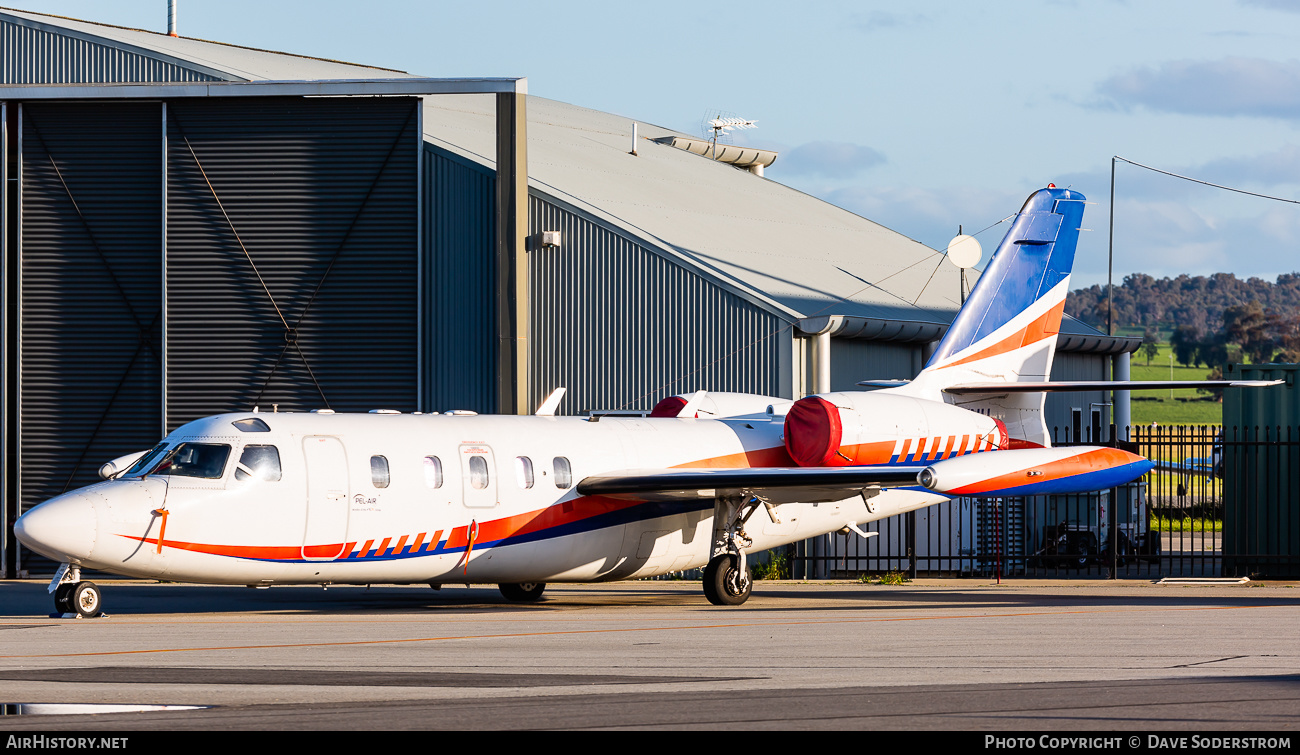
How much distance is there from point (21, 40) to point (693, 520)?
2625 centimetres

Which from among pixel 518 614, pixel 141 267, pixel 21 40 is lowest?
pixel 518 614

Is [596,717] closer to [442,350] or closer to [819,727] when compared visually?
[819,727]

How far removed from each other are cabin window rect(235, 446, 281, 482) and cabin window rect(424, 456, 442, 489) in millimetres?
1910

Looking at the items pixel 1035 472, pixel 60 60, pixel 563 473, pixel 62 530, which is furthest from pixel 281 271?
pixel 1035 472

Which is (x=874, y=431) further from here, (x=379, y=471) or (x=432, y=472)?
(x=379, y=471)

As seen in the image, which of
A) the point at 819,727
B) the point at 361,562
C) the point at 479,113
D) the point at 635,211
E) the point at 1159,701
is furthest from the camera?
the point at 479,113

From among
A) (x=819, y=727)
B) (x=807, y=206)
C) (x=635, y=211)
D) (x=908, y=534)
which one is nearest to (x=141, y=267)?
(x=635, y=211)

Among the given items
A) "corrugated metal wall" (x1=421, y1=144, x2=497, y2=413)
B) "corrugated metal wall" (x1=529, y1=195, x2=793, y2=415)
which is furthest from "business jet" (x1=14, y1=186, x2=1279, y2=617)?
"corrugated metal wall" (x1=421, y1=144, x2=497, y2=413)

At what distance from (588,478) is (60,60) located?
2469 centimetres

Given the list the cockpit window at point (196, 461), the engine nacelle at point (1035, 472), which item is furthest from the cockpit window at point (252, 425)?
the engine nacelle at point (1035, 472)

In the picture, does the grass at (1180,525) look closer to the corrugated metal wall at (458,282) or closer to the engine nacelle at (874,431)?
the engine nacelle at (874,431)

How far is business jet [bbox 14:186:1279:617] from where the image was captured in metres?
17.8

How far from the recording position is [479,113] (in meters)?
38.4

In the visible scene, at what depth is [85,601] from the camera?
59.4 ft
